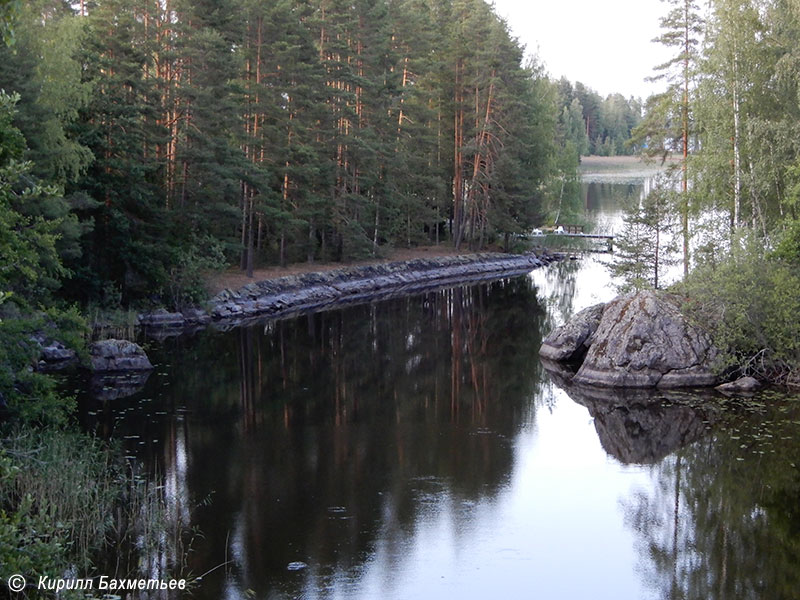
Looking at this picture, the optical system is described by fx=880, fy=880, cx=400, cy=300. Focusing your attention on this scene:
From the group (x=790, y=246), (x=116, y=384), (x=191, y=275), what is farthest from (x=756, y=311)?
(x=191, y=275)

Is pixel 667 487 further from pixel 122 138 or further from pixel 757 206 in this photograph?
pixel 122 138

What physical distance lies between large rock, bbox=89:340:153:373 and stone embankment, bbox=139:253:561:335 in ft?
18.2

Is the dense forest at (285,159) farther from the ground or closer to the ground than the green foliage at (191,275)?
farther from the ground

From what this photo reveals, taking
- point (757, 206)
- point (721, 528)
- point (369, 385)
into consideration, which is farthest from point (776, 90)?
point (721, 528)

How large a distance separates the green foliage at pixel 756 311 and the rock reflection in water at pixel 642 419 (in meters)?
2.06

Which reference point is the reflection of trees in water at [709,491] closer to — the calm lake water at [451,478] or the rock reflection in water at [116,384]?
the calm lake water at [451,478]

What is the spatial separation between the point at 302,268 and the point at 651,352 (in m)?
20.8

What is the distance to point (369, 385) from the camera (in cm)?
2172

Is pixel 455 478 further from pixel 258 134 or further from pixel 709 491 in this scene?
pixel 258 134

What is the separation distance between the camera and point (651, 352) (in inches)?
830

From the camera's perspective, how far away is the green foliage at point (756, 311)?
20.0m

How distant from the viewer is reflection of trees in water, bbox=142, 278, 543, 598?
39.7ft

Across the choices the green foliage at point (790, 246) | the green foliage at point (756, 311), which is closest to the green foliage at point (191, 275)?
the green foliage at point (756, 311)

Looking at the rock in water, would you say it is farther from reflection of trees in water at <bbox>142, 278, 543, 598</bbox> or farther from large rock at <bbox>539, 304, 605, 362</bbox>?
large rock at <bbox>539, 304, 605, 362</bbox>
